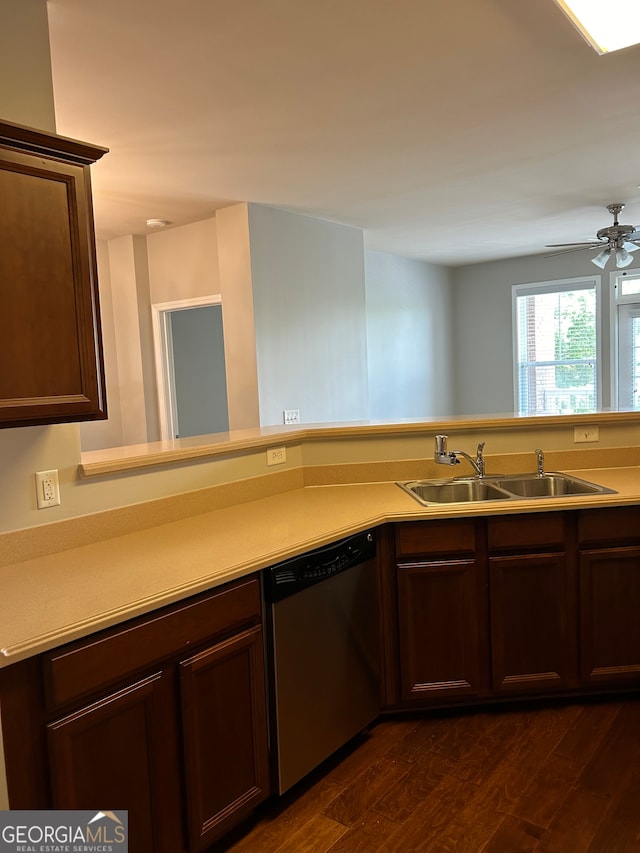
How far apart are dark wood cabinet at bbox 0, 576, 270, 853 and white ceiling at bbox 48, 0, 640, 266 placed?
1.91 m

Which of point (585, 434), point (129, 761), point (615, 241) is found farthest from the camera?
point (615, 241)

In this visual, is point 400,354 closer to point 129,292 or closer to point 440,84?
point 129,292

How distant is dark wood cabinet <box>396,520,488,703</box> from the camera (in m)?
2.38

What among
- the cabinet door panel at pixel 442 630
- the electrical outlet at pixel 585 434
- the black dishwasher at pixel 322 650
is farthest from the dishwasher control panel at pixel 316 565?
the electrical outlet at pixel 585 434

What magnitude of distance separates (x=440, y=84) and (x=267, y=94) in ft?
2.45

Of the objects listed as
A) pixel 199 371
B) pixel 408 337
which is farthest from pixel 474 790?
pixel 408 337

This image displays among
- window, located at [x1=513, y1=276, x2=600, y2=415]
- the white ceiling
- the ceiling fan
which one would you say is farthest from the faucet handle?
window, located at [x1=513, y1=276, x2=600, y2=415]

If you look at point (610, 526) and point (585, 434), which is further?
point (585, 434)

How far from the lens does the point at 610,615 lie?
98.0 inches

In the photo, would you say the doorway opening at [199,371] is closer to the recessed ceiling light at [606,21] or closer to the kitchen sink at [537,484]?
the kitchen sink at [537,484]

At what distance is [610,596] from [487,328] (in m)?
5.36

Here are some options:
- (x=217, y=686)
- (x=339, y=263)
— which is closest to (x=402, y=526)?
(x=217, y=686)

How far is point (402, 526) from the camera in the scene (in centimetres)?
237

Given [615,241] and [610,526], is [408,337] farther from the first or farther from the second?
[610,526]
